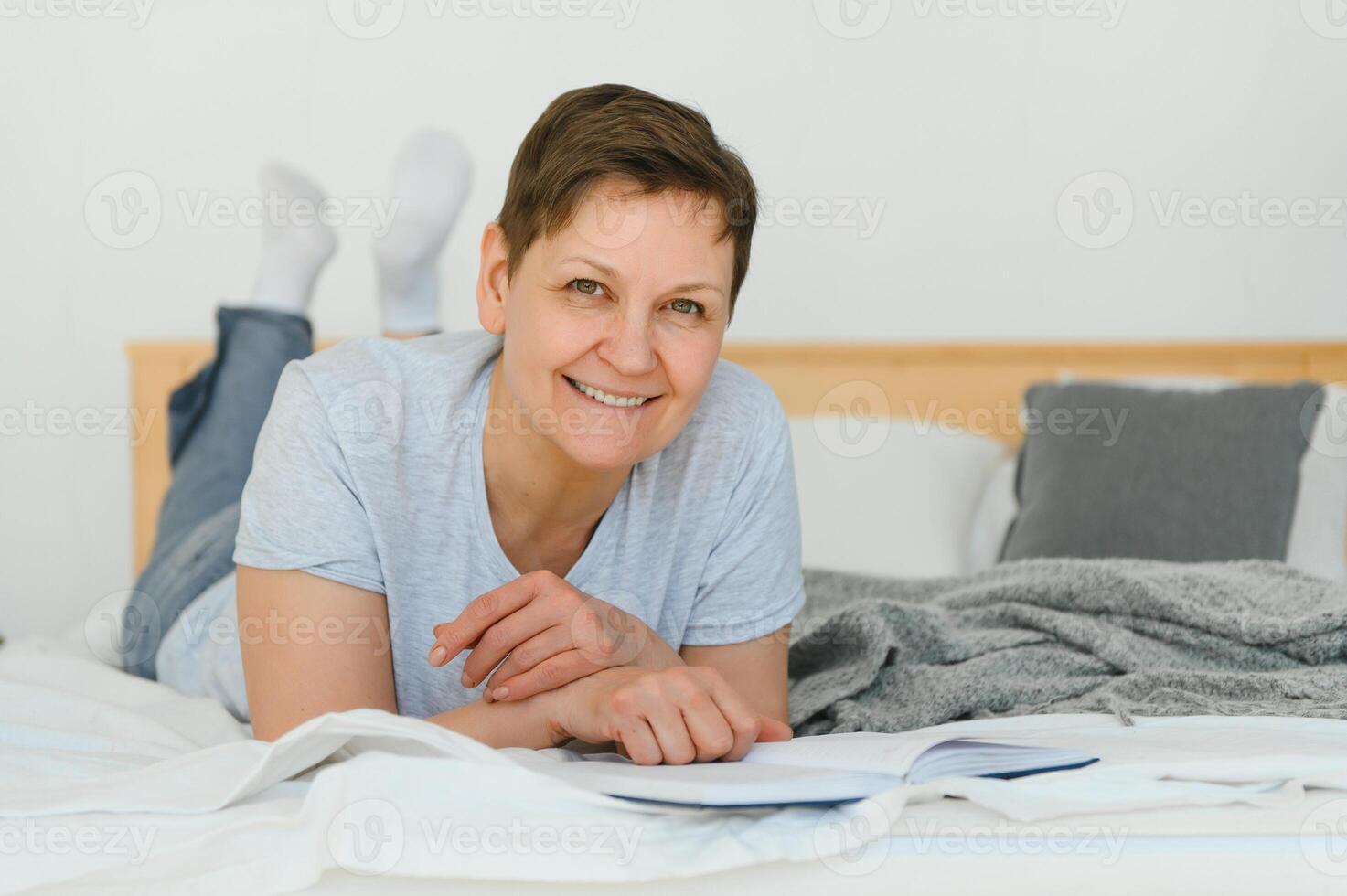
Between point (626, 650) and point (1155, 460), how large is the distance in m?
1.15

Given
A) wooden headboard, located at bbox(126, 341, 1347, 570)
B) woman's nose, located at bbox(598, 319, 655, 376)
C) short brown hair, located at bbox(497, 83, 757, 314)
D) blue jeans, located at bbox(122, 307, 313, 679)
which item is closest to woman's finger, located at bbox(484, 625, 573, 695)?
woman's nose, located at bbox(598, 319, 655, 376)

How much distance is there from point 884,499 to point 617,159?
1172mm

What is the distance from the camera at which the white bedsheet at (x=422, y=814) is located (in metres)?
0.73

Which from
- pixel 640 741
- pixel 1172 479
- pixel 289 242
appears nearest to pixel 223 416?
pixel 289 242

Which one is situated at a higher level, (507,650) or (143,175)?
(143,175)

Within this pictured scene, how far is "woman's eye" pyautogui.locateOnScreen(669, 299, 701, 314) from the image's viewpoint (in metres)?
1.01

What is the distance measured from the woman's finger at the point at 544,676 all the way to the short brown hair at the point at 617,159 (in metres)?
0.34

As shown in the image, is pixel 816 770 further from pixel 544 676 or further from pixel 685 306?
pixel 685 306

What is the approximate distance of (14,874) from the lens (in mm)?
737

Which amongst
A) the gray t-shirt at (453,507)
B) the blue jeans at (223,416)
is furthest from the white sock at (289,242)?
the gray t-shirt at (453,507)

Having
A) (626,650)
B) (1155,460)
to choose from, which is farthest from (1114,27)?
(626,650)

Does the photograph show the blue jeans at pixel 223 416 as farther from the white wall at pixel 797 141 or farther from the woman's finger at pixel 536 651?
the woman's finger at pixel 536 651

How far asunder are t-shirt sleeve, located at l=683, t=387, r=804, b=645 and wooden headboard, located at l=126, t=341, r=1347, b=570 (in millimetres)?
1157

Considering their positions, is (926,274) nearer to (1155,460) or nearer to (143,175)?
(1155,460)
